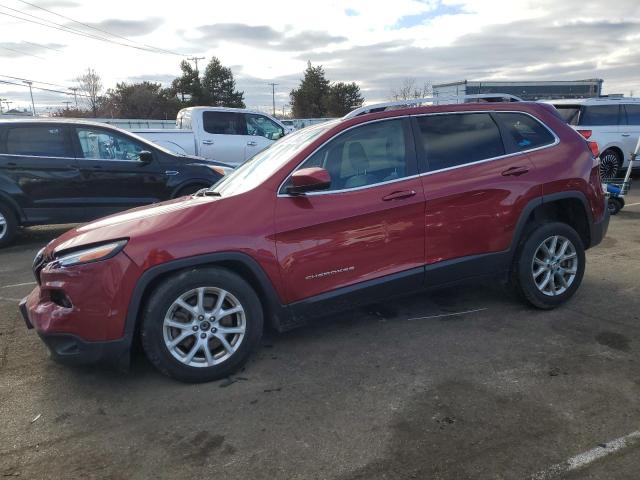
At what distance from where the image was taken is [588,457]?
8.66ft

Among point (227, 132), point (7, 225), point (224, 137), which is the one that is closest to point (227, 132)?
point (227, 132)

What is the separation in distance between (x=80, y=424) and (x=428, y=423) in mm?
2015

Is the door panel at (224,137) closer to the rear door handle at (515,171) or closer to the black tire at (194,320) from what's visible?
the rear door handle at (515,171)

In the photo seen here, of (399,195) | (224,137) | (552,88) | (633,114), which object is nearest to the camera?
(399,195)

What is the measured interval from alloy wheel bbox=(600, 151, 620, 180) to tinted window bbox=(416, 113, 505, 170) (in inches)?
407

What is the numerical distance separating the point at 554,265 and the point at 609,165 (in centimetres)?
1037

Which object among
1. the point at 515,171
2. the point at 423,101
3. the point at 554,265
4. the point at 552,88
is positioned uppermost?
the point at 552,88

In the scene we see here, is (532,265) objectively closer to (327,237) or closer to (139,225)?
(327,237)

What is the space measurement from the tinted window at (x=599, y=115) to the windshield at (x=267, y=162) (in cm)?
1089

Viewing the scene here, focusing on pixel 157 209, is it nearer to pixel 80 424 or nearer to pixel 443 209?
pixel 80 424

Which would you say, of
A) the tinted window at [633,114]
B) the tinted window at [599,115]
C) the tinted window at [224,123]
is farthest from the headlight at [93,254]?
the tinted window at [633,114]

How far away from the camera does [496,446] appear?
9.04 feet

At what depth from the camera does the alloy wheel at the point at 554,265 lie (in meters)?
4.54

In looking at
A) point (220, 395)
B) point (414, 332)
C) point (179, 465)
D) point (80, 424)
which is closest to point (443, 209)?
point (414, 332)
